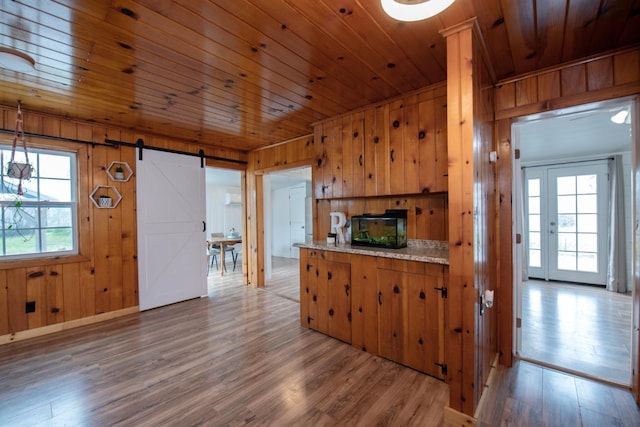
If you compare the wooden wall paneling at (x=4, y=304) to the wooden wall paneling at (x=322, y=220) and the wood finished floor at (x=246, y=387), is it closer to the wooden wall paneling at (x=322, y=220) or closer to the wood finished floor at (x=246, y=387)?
the wood finished floor at (x=246, y=387)

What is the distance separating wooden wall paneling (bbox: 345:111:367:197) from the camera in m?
2.97

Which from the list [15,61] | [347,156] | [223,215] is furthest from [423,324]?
[223,215]

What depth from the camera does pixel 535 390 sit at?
6.55 ft

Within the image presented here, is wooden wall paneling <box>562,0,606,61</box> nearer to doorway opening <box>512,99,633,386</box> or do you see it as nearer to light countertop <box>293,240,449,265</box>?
doorway opening <box>512,99,633,386</box>

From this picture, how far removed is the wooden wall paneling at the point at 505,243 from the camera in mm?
2297

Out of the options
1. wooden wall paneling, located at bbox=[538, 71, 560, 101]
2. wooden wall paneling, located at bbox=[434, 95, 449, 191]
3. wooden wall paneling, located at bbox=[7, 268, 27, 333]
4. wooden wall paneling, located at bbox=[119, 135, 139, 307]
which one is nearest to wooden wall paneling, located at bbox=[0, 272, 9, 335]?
wooden wall paneling, located at bbox=[7, 268, 27, 333]

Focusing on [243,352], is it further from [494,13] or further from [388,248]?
[494,13]

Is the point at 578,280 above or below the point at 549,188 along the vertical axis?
below

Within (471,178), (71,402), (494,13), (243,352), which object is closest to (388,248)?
(471,178)

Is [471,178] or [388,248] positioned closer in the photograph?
[471,178]

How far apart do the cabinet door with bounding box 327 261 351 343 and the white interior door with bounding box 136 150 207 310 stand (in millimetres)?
2423

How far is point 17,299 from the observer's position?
9.53ft

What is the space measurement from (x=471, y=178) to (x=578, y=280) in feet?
16.6

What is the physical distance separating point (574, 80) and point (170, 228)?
15.2 ft
